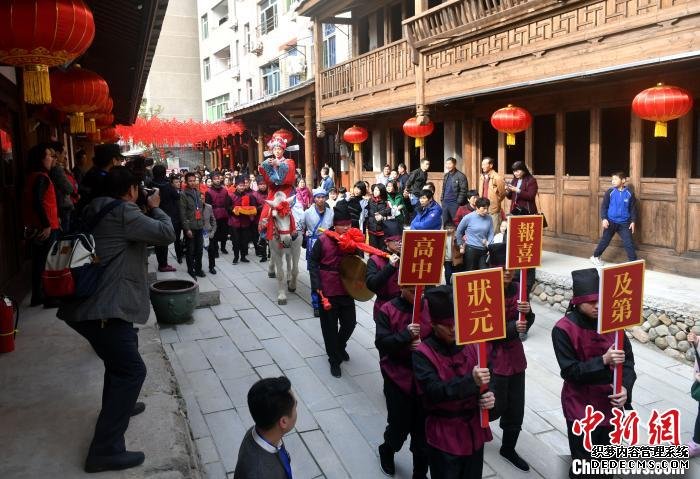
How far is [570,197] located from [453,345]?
26.9ft

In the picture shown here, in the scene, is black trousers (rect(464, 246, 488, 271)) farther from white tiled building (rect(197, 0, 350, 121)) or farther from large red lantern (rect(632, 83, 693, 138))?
white tiled building (rect(197, 0, 350, 121))

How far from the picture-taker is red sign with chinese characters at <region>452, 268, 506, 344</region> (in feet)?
10.7

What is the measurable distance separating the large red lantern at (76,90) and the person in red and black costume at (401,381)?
4419 millimetres

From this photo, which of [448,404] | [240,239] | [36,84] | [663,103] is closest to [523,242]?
[448,404]

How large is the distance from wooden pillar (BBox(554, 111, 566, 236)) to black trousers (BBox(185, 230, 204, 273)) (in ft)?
21.8

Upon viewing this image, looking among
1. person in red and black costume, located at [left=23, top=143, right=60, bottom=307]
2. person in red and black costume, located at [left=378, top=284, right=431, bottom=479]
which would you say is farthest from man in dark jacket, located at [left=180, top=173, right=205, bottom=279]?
person in red and black costume, located at [left=378, top=284, right=431, bottom=479]

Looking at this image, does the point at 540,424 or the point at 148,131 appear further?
the point at 148,131

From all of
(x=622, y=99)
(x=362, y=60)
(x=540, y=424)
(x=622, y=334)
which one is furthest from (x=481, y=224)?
(x=362, y=60)

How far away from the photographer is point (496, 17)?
10039mm

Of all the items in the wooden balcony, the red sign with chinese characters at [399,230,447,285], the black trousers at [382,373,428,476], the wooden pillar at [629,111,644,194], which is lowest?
the black trousers at [382,373,428,476]

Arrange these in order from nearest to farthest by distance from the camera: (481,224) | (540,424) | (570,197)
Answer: (540,424) → (481,224) → (570,197)

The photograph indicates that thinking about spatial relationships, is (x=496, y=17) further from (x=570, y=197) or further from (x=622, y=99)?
(x=570, y=197)

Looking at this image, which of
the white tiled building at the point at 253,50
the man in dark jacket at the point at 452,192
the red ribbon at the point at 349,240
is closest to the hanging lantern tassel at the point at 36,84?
the red ribbon at the point at 349,240

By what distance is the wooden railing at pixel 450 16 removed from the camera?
10.1 meters
